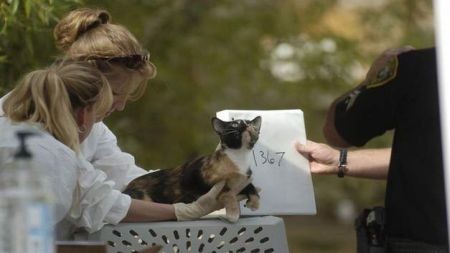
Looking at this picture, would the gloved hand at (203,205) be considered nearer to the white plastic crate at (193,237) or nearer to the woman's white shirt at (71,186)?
the white plastic crate at (193,237)

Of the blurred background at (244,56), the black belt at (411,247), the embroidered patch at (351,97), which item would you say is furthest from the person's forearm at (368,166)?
the blurred background at (244,56)

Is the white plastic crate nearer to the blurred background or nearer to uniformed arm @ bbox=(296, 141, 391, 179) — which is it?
uniformed arm @ bbox=(296, 141, 391, 179)

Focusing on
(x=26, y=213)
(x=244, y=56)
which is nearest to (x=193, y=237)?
(x=26, y=213)

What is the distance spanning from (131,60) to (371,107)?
70 centimetres

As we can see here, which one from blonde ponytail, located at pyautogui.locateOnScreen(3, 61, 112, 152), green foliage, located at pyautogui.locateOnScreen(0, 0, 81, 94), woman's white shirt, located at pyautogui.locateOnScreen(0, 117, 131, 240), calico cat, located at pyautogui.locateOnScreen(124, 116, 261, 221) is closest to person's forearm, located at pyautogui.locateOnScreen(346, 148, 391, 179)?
calico cat, located at pyautogui.locateOnScreen(124, 116, 261, 221)

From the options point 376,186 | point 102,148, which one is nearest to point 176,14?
point 376,186

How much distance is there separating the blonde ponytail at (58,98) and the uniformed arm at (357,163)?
0.76 m

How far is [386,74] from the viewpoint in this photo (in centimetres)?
346

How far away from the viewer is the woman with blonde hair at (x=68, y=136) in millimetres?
3062

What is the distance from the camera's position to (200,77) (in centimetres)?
788

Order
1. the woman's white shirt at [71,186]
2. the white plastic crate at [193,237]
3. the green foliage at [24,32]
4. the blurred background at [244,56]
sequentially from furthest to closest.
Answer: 1. the blurred background at [244,56]
2. the green foliage at [24,32]
3. the white plastic crate at [193,237]
4. the woman's white shirt at [71,186]

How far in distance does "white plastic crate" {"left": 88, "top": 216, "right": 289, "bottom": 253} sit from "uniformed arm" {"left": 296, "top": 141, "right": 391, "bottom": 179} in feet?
1.34

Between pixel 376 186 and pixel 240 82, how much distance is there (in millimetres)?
2309

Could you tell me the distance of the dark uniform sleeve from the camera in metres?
3.44
